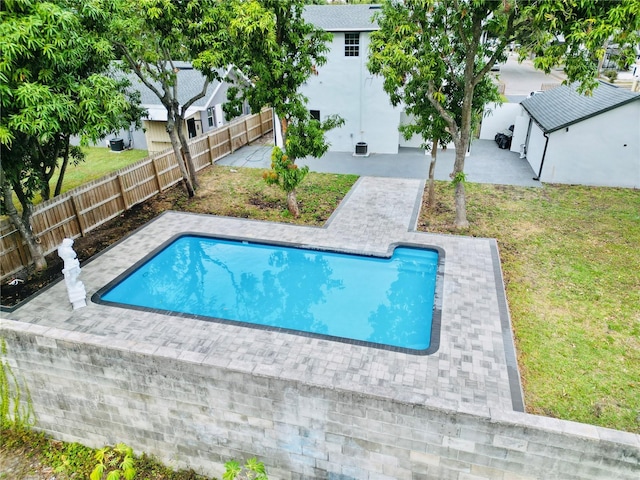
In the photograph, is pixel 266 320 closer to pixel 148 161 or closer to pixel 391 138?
pixel 148 161

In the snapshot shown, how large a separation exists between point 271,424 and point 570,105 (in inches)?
714

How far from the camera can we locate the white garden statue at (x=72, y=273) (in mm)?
9258

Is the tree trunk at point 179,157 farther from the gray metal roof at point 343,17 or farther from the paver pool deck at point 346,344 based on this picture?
the gray metal roof at point 343,17

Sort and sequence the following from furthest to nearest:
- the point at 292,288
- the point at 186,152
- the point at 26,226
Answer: the point at 186,152, the point at 292,288, the point at 26,226

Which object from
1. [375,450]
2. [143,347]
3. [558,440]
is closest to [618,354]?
[558,440]

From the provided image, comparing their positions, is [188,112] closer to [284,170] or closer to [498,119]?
[284,170]

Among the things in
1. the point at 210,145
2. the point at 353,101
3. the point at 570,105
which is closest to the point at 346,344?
the point at 210,145

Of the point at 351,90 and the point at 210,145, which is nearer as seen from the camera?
the point at 210,145

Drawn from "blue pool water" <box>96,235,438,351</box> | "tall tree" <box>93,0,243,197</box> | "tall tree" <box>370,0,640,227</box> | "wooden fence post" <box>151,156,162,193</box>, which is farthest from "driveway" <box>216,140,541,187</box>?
"blue pool water" <box>96,235,438,351</box>

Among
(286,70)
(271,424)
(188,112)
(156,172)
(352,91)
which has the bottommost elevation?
(271,424)

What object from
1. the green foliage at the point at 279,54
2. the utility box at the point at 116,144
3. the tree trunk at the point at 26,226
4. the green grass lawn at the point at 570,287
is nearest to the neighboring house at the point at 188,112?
the utility box at the point at 116,144

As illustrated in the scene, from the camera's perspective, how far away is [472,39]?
11531mm

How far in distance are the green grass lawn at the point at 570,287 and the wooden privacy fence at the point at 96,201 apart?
10123 millimetres

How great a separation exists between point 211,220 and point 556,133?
13449 millimetres
